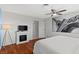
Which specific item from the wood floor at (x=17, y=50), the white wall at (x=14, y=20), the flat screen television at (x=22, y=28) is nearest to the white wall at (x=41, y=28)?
the white wall at (x=14, y=20)

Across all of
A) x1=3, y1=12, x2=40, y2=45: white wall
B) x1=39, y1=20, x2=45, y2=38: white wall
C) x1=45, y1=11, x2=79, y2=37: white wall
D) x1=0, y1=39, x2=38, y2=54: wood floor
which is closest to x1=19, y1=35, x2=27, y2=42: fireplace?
x1=3, y1=12, x2=40, y2=45: white wall

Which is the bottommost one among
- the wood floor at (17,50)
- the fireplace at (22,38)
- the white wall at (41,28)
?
the wood floor at (17,50)

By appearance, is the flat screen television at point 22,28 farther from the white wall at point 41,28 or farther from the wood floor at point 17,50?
the white wall at point 41,28

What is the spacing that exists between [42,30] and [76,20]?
3.67m

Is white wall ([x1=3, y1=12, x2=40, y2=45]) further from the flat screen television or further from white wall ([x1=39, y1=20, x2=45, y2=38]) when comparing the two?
white wall ([x1=39, y1=20, x2=45, y2=38])

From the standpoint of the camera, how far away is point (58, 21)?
18.1ft

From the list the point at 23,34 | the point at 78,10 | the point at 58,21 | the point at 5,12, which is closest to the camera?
the point at 78,10

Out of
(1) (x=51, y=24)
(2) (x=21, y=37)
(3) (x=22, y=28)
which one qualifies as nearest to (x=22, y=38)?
(2) (x=21, y=37)

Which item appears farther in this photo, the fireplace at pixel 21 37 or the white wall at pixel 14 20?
the fireplace at pixel 21 37

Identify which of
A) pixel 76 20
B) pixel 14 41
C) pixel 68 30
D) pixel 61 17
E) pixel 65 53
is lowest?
pixel 14 41

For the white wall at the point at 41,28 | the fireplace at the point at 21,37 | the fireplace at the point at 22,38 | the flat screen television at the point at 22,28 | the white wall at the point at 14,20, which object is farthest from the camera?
the white wall at the point at 41,28

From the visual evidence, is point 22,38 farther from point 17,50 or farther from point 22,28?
point 17,50
